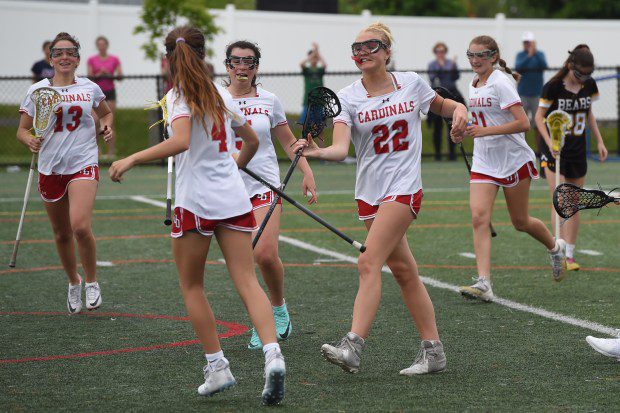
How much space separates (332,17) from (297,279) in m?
24.5

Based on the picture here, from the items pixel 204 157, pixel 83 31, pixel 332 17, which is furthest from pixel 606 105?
pixel 204 157

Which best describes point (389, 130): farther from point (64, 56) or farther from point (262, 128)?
point (64, 56)

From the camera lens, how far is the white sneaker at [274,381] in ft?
19.7

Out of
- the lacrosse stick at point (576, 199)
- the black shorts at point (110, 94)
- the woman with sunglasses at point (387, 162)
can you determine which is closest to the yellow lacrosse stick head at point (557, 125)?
the lacrosse stick at point (576, 199)

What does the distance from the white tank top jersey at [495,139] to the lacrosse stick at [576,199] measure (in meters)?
2.55

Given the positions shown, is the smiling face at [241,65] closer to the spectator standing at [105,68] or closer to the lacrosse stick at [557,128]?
the lacrosse stick at [557,128]

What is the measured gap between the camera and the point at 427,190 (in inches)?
744

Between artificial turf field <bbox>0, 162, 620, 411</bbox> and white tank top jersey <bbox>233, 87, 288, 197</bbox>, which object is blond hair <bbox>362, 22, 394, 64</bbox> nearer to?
white tank top jersey <bbox>233, 87, 288, 197</bbox>

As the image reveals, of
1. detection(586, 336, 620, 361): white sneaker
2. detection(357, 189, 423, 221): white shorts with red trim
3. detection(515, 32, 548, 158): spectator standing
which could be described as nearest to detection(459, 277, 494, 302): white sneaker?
detection(586, 336, 620, 361): white sneaker

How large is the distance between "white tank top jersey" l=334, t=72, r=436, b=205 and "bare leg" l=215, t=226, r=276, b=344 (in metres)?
1.11

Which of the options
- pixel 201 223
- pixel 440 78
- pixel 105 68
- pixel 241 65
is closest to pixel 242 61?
pixel 241 65

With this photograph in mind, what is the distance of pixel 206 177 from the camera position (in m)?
6.14

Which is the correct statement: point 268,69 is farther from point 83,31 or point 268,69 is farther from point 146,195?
point 146,195

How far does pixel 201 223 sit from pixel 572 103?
19.7 ft
